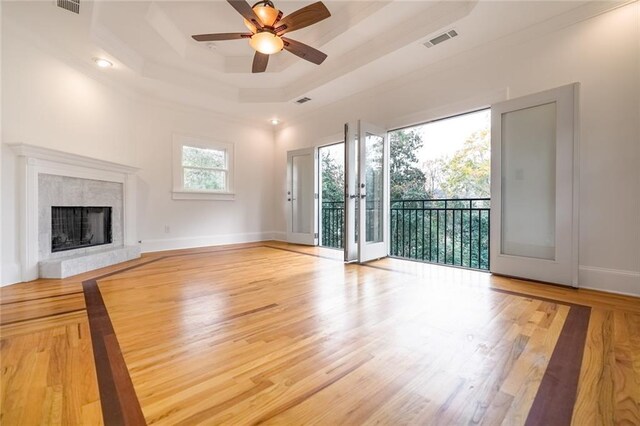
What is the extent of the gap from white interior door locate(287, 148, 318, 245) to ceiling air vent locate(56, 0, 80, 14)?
3.61m

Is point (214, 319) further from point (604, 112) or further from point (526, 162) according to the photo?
point (604, 112)

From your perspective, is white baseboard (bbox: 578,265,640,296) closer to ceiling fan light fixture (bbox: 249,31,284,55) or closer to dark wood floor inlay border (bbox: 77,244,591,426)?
dark wood floor inlay border (bbox: 77,244,591,426)

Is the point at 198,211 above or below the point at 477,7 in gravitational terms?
below

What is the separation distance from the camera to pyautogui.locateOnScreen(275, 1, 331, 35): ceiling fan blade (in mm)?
2318

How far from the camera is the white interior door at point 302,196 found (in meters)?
5.47

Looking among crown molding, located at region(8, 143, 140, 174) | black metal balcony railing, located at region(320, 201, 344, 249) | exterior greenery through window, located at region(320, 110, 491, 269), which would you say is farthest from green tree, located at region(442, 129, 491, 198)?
crown molding, located at region(8, 143, 140, 174)

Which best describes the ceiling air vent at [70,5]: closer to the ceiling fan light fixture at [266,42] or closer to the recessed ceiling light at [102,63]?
the recessed ceiling light at [102,63]

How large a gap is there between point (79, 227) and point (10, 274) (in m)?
0.98

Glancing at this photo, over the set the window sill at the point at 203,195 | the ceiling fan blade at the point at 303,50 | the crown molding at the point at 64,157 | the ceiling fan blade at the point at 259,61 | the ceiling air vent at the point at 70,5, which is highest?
the ceiling air vent at the point at 70,5

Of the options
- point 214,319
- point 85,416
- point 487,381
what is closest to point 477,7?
point 487,381

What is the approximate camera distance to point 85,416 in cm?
99

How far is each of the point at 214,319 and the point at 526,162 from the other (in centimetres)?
336

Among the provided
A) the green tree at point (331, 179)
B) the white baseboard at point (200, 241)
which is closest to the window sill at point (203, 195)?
the white baseboard at point (200, 241)

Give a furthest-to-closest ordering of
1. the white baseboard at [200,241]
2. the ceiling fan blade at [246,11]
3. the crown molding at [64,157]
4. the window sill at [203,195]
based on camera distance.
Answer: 1. the window sill at [203,195]
2. the white baseboard at [200,241]
3. the crown molding at [64,157]
4. the ceiling fan blade at [246,11]
